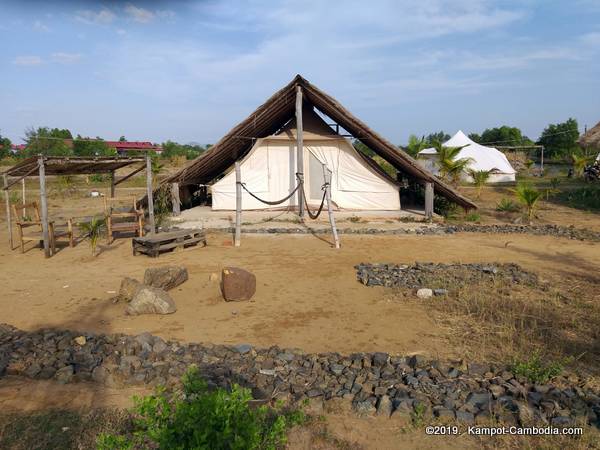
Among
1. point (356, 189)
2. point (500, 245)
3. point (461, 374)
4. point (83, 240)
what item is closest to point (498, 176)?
point (356, 189)

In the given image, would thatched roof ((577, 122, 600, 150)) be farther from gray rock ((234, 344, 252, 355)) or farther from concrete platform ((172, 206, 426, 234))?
gray rock ((234, 344, 252, 355))

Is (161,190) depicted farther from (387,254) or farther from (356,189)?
(387,254)

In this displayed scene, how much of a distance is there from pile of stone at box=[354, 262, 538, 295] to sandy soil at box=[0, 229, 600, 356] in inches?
11.0

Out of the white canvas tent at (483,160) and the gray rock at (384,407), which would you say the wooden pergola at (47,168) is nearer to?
the gray rock at (384,407)

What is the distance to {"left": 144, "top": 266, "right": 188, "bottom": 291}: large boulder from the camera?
609cm

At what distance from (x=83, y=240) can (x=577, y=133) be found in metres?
42.3

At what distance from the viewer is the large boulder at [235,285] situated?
226 inches

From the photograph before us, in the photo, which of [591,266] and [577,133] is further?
[577,133]

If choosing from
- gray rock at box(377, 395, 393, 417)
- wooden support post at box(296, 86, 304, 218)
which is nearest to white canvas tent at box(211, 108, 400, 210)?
wooden support post at box(296, 86, 304, 218)

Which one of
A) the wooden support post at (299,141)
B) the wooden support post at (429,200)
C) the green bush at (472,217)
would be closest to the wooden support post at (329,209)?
the wooden support post at (299,141)

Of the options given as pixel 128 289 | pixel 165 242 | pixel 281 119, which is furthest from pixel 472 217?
pixel 128 289

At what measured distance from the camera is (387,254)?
839cm

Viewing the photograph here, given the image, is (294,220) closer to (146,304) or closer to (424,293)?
(424,293)

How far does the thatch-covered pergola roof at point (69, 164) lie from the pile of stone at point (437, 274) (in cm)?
590
